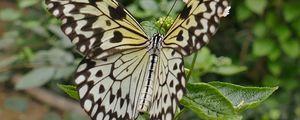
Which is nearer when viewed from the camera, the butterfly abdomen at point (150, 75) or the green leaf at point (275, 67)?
the butterfly abdomen at point (150, 75)

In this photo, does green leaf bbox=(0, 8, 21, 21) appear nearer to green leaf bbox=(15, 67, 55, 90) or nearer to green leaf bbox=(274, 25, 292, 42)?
green leaf bbox=(15, 67, 55, 90)

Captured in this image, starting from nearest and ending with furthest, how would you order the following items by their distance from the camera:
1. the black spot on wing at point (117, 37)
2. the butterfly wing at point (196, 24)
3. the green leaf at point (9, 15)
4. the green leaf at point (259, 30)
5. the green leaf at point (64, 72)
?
the butterfly wing at point (196, 24) → the black spot on wing at point (117, 37) → the green leaf at point (64, 72) → the green leaf at point (9, 15) → the green leaf at point (259, 30)

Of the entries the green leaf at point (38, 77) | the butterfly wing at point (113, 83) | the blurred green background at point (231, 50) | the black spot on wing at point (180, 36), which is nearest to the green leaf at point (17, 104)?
the blurred green background at point (231, 50)

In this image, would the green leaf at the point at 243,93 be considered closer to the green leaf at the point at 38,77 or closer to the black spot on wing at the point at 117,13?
the black spot on wing at the point at 117,13

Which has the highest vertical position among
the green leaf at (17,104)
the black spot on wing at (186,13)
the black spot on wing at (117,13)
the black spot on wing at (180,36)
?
the black spot on wing at (117,13)

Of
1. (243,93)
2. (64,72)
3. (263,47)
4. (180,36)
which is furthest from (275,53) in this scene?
(180,36)

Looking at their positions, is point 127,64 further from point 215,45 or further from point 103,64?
point 215,45

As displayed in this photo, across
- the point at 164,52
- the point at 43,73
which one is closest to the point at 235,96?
the point at 164,52
